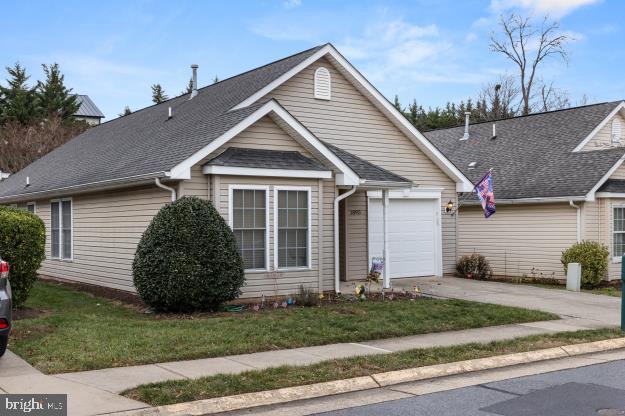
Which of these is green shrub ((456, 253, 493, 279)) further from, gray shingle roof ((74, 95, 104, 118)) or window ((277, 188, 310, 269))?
gray shingle roof ((74, 95, 104, 118))

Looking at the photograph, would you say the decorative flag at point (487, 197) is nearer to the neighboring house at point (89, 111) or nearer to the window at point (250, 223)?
the window at point (250, 223)

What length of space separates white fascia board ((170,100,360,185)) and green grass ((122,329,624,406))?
5.65m

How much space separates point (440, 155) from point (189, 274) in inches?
386

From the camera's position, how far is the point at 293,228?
46.9 feet

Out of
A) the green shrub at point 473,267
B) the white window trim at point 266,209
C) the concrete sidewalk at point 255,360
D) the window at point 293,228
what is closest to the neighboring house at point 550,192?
the green shrub at point 473,267

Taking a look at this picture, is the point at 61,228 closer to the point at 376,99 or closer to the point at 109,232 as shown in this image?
the point at 109,232

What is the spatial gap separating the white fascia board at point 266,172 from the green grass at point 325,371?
18.0 feet

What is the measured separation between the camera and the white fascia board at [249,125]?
12.9m

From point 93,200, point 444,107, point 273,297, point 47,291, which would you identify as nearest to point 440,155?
point 273,297

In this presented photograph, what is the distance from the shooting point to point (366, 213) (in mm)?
18172

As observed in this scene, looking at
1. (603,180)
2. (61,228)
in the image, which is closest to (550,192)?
(603,180)

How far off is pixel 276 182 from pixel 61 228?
7980mm

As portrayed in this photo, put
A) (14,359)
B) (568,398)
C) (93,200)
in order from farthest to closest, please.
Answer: (93,200), (14,359), (568,398)

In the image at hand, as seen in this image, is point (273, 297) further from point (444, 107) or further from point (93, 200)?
point (444, 107)
